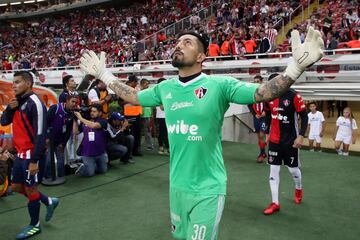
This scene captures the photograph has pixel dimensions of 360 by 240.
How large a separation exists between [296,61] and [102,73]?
4.90ft

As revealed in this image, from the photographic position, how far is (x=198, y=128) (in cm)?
239

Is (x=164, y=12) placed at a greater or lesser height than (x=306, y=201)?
greater

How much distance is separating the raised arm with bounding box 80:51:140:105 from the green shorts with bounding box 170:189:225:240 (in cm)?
82

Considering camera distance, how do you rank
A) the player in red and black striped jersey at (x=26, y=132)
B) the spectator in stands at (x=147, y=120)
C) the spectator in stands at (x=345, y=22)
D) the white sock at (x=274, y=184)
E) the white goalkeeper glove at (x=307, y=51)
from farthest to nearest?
the spectator in stands at (x=345, y=22), the spectator in stands at (x=147, y=120), the white sock at (x=274, y=184), the player in red and black striped jersey at (x=26, y=132), the white goalkeeper glove at (x=307, y=51)

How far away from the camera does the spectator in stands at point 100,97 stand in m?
7.39

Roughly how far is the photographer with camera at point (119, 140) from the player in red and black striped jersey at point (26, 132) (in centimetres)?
305

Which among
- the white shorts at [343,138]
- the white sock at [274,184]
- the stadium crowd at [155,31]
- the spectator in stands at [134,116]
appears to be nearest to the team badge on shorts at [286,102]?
the white sock at [274,184]

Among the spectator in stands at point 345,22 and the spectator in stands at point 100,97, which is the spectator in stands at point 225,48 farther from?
the spectator in stands at point 100,97

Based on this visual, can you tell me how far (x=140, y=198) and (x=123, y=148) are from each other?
2.06m

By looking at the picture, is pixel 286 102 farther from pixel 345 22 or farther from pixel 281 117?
pixel 345 22

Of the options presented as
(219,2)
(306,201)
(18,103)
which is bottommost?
(306,201)

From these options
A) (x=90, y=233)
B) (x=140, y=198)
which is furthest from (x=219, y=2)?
(x=90, y=233)

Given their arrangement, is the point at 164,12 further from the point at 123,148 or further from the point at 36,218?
the point at 36,218

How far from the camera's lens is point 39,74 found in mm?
18797
